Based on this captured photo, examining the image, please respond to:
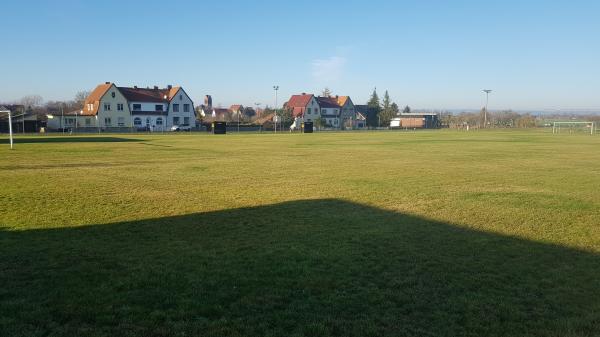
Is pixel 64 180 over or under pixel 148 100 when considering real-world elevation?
under

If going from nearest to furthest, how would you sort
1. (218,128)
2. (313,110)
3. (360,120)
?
(218,128) → (313,110) → (360,120)

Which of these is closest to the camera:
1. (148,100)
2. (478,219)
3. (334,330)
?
(334,330)

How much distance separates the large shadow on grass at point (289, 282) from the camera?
4574mm

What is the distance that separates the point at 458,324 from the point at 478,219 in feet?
18.4

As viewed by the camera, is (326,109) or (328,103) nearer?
(326,109)

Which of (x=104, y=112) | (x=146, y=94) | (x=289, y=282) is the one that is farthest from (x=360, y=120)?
(x=289, y=282)

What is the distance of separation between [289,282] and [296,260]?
3.04ft

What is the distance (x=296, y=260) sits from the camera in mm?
6699

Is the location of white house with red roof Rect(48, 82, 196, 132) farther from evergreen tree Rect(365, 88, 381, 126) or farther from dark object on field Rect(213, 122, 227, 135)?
evergreen tree Rect(365, 88, 381, 126)

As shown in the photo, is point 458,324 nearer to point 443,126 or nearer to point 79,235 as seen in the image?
point 79,235

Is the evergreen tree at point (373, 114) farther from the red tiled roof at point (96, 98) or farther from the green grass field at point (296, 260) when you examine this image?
the green grass field at point (296, 260)

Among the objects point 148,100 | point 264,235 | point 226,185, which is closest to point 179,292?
point 264,235

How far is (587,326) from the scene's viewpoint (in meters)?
4.63

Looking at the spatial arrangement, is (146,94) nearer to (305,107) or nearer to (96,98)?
(96,98)
